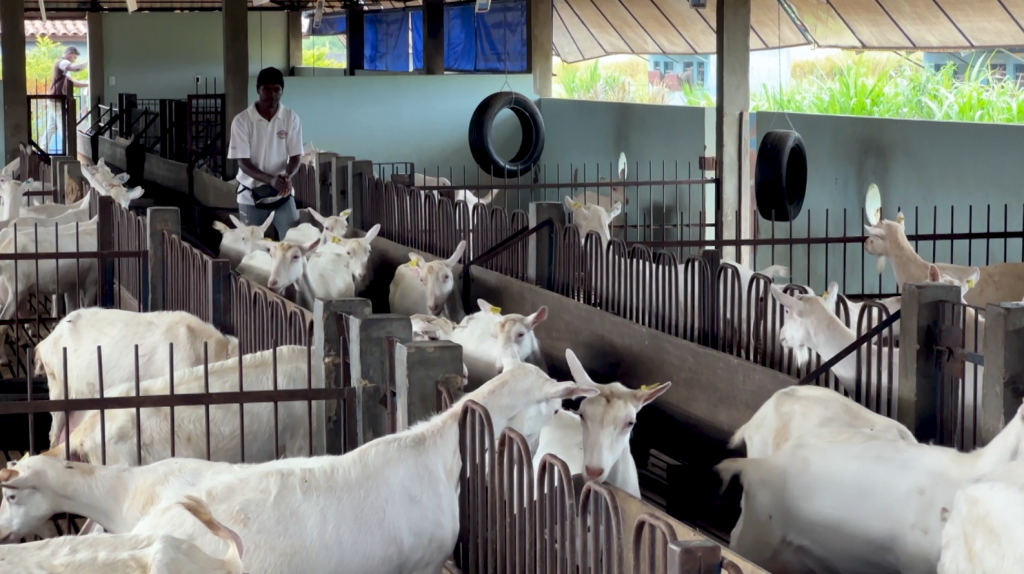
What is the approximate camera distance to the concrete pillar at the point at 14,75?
12.7 meters

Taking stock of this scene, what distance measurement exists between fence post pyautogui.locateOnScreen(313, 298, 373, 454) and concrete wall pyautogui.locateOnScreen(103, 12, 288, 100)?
19049 mm

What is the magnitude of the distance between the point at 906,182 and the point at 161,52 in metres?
16.6

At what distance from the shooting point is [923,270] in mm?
7219

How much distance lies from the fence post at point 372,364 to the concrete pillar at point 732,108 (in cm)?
667

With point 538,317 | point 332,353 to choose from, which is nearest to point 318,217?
point 538,317

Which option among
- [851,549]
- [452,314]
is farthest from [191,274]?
[851,549]

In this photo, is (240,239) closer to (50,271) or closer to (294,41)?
(50,271)

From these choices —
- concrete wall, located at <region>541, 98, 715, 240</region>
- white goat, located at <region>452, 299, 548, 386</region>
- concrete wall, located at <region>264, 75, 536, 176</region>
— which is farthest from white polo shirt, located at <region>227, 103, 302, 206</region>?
concrete wall, located at <region>264, 75, 536, 176</region>

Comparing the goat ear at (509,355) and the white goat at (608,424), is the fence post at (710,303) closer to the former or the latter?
the goat ear at (509,355)

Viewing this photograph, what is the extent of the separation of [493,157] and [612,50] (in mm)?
3554

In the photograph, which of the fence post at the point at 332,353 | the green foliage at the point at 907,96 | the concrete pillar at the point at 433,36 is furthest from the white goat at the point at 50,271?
the concrete pillar at the point at 433,36

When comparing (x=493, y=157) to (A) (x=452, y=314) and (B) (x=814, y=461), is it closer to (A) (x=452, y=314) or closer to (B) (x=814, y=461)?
(A) (x=452, y=314)

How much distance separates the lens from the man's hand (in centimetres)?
870

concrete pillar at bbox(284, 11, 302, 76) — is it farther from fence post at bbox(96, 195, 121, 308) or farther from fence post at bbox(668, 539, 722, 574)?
fence post at bbox(668, 539, 722, 574)
